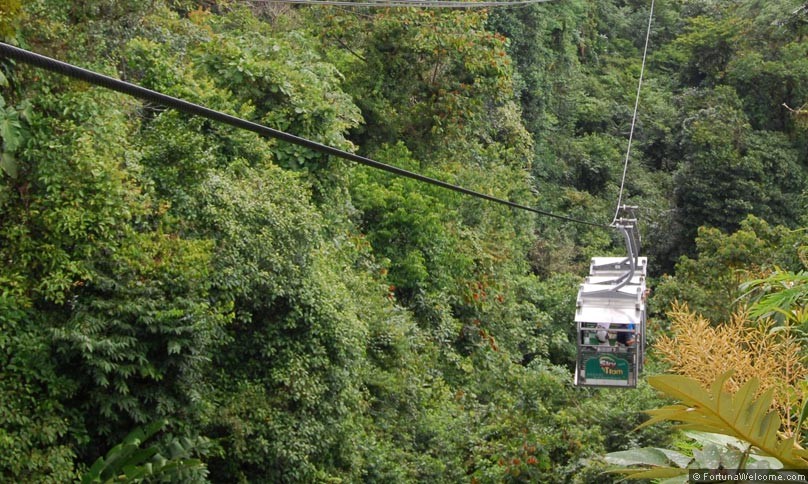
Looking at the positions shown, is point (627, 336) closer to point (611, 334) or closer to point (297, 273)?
point (611, 334)

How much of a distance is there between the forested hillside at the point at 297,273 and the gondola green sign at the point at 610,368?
388mm

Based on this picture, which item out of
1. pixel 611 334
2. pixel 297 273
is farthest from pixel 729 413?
pixel 611 334

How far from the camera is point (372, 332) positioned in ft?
35.6

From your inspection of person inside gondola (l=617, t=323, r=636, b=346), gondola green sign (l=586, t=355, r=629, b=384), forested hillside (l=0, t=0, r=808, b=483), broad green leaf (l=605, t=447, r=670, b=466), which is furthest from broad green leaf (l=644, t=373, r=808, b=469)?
gondola green sign (l=586, t=355, r=629, b=384)

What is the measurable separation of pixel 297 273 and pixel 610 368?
3970 mm

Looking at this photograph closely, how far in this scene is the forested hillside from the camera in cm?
618

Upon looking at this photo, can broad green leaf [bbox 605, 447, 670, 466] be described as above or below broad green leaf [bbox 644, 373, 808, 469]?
below

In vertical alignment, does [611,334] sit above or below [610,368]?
above

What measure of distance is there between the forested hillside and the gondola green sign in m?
0.39

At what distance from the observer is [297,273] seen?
8070 millimetres

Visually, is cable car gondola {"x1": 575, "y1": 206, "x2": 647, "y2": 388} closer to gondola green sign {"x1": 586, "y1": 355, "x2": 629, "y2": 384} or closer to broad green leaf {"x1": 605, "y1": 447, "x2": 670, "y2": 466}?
gondola green sign {"x1": 586, "y1": 355, "x2": 629, "y2": 384}

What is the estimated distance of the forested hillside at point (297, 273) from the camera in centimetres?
618

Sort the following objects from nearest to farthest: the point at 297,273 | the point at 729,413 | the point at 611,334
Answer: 1. the point at 729,413
2. the point at 297,273
3. the point at 611,334

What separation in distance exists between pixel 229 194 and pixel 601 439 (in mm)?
4640
